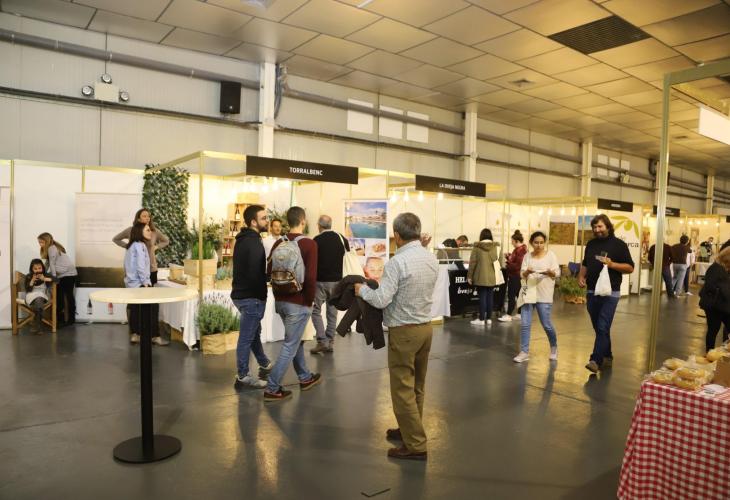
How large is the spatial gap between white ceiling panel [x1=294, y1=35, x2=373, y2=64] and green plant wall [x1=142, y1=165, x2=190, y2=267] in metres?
2.75

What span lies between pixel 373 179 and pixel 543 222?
279 inches

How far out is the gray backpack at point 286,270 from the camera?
4078mm

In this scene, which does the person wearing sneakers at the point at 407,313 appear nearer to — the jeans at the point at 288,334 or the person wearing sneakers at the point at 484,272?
the jeans at the point at 288,334

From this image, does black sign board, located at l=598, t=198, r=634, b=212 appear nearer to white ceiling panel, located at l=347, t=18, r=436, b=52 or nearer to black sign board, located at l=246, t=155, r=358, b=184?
white ceiling panel, located at l=347, t=18, r=436, b=52

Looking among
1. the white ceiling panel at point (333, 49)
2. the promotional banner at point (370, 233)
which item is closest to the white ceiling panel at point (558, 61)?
the white ceiling panel at point (333, 49)

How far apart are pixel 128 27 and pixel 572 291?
372 inches

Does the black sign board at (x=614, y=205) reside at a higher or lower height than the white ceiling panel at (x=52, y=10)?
lower

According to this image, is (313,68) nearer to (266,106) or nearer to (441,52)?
(266,106)

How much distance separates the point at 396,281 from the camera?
9.95ft

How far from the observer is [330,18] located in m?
7.10

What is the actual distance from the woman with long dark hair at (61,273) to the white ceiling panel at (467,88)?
713 cm

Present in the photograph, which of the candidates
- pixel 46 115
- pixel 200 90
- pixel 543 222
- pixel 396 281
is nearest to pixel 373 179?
pixel 200 90

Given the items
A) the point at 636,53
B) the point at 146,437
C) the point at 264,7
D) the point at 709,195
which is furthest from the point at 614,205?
the point at 709,195

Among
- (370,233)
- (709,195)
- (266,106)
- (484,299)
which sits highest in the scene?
(266,106)
